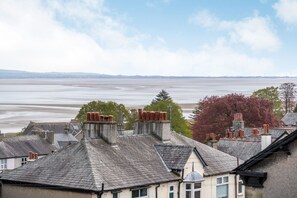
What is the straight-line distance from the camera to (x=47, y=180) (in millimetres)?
31234

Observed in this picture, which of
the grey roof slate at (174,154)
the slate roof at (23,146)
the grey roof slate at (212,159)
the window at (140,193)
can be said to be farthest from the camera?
the slate roof at (23,146)

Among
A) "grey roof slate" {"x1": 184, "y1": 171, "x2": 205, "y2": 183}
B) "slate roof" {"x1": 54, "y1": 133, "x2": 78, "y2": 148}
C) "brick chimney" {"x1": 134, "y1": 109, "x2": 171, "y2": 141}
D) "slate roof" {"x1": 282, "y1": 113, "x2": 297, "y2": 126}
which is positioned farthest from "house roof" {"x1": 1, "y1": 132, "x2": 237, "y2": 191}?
"slate roof" {"x1": 282, "y1": 113, "x2": 297, "y2": 126}

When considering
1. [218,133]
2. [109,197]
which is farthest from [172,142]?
[218,133]

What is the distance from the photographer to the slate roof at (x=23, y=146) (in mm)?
72375

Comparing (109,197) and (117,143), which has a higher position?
(117,143)

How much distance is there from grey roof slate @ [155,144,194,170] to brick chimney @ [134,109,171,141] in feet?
6.70

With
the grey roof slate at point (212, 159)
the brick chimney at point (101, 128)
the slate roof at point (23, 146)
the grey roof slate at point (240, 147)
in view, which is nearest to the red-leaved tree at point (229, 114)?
the slate roof at point (23, 146)

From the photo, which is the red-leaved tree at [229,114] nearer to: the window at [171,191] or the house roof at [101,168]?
the house roof at [101,168]

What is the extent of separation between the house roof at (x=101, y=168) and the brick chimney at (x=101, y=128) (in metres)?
0.37

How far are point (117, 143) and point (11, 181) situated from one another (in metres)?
5.47

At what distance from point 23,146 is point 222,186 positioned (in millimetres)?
42682

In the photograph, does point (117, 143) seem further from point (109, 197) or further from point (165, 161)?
point (109, 197)

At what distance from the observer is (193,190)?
3384 cm

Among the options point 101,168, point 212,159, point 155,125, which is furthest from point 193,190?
point 101,168
